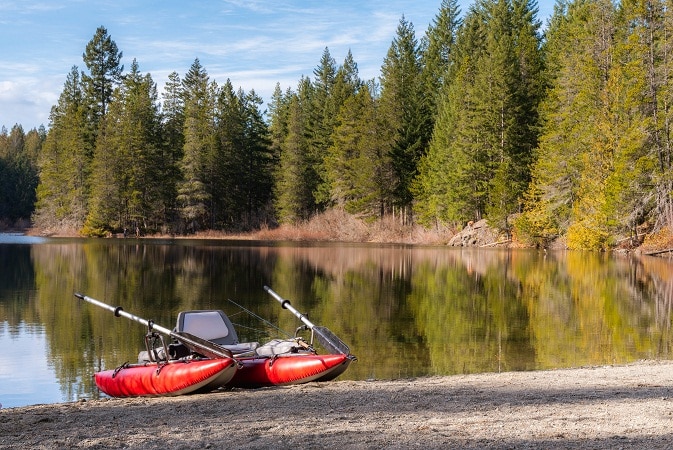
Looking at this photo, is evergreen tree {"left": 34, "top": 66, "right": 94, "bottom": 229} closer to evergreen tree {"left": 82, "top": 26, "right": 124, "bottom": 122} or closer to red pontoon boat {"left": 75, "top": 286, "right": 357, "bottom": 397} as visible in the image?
evergreen tree {"left": 82, "top": 26, "right": 124, "bottom": 122}

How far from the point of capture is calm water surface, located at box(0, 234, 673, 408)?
15.6m

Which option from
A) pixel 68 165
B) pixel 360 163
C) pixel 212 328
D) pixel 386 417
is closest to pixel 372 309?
pixel 212 328

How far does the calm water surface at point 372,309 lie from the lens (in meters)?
15.6

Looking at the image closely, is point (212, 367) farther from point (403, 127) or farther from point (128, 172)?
point (128, 172)

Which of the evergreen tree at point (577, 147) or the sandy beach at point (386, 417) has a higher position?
the evergreen tree at point (577, 147)

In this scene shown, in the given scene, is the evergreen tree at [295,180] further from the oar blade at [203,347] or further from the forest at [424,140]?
the oar blade at [203,347]

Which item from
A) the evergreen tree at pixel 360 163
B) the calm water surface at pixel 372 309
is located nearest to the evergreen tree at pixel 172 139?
the evergreen tree at pixel 360 163

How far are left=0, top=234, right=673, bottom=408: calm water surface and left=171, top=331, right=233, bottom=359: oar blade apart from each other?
2.16 meters

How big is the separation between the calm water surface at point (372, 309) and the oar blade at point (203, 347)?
2.16 meters

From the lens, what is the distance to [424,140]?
2940 inches

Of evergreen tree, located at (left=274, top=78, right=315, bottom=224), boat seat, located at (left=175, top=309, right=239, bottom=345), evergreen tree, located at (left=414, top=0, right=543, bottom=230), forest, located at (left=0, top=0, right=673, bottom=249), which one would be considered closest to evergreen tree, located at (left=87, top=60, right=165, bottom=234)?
forest, located at (left=0, top=0, right=673, bottom=249)

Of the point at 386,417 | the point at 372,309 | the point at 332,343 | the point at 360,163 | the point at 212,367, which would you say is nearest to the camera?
Result: the point at 386,417

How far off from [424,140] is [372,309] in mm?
52420

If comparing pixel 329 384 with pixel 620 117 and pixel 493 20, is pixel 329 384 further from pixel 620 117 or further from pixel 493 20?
pixel 493 20
